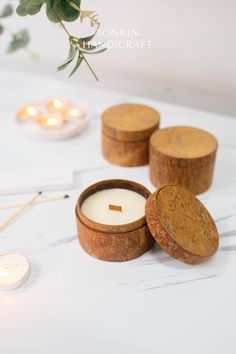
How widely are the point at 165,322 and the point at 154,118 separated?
425mm

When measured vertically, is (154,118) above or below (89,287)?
above

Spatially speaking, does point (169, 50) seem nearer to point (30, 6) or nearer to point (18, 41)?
point (18, 41)

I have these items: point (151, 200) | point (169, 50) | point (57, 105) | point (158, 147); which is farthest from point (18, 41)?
point (151, 200)

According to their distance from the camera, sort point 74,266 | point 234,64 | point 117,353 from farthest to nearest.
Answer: point 234,64, point 74,266, point 117,353

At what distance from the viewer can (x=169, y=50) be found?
3.37 ft

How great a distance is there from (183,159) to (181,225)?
0.15 m

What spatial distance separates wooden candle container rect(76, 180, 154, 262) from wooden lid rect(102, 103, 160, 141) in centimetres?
20

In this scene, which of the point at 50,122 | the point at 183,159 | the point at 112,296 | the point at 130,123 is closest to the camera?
the point at 112,296

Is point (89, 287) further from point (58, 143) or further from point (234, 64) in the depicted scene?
point (234, 64)

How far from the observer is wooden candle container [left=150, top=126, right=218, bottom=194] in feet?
2.42

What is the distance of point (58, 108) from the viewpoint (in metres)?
1.00

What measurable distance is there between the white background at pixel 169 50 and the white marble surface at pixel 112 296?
31 centimetres

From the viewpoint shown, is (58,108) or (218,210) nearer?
(218,210)

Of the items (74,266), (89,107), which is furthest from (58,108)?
(74,266)
